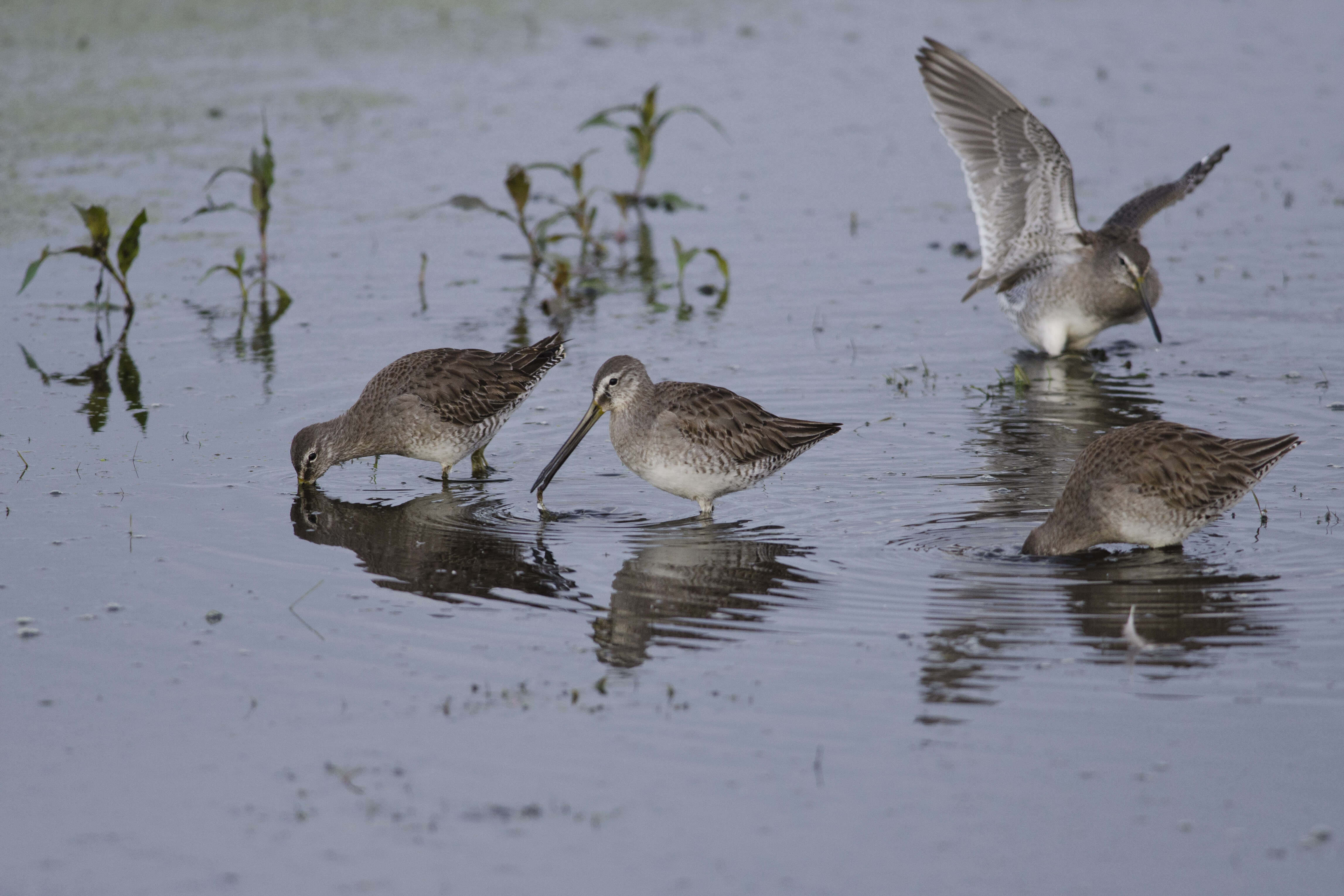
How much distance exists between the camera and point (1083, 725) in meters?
4.36

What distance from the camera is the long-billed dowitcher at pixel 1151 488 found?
573 centimetres

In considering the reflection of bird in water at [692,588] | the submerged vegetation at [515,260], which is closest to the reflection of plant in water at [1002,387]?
the submerged vegetation at [515,260]

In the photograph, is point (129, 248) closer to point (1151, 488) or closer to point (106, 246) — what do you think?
point (106, 246)

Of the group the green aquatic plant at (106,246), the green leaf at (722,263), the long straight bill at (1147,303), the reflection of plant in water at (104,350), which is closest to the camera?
the reflection of plant in water at (104,350)

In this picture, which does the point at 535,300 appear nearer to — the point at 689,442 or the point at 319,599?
the point at 689,442

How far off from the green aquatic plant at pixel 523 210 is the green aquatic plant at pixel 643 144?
55cm

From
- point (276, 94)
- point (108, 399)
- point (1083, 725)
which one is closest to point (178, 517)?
point (108, 399)

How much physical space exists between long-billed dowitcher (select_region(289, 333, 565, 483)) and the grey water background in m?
0.21

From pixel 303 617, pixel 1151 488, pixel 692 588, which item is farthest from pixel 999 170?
pixel 303 617

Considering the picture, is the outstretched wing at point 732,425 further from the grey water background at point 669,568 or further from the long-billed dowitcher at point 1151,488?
the long-billed dowitcher at point 1151,488

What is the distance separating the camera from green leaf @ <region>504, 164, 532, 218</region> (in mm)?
9930

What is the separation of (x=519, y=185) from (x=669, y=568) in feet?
15.4

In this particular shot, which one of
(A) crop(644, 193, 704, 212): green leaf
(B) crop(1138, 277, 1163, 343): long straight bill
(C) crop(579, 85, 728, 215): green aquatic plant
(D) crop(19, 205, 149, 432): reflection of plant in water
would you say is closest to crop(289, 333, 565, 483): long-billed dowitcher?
(D) crop(19, 205, 149, 432): reflection of plant in water

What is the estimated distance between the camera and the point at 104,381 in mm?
8484
